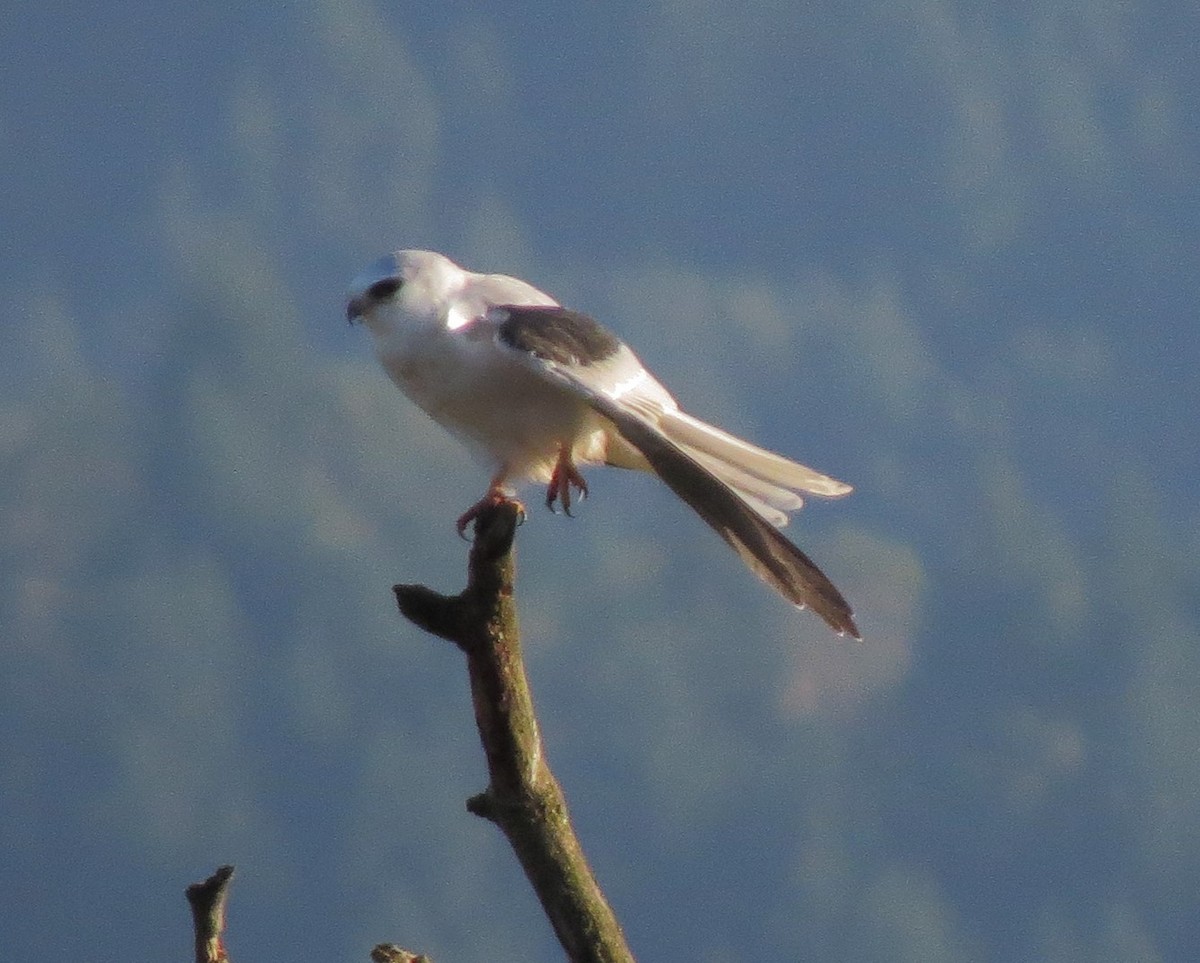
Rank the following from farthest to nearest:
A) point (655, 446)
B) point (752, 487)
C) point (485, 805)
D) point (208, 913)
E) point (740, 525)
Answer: point (752, 487) → point (655, 446) → point (740, 525) → point (485, 805) → point (208, 913)

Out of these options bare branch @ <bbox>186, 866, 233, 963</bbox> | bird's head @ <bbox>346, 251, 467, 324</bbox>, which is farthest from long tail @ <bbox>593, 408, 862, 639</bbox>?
bare branch @ <bbox>186, 866, 233, 963</bbox>

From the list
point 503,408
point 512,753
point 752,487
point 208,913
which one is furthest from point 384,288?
point 208,913

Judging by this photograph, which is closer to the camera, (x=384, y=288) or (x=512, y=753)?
(x=512, y=753)

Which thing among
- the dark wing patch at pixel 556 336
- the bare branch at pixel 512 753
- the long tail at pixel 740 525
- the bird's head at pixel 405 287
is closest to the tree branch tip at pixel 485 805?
the bare branch at pixel 512 753

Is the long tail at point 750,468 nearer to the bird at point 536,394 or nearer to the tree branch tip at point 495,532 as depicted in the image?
the bird at point 536,394

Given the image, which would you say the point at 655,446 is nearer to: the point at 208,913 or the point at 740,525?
the point at 740,525

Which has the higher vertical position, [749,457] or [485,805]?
[749,457]

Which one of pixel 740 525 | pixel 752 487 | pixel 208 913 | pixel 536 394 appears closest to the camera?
pixel 208 913

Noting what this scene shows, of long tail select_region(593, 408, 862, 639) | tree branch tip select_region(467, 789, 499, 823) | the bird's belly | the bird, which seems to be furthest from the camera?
the bird's belly

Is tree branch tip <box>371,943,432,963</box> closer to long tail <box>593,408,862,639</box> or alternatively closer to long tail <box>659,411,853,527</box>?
long tail <box>593,408,862,639</box>
